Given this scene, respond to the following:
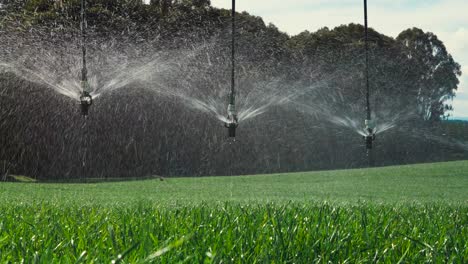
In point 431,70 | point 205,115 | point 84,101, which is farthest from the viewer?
point 431,70

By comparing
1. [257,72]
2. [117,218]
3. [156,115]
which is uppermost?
[257,72]

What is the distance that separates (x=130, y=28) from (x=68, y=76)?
116 inches

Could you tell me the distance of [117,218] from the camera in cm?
311

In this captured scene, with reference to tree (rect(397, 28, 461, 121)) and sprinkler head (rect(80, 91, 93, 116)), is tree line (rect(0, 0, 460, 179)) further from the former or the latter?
sprinkler head (rect(80, 91, 93, 116))

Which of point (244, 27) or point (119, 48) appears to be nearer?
point (119, 48)

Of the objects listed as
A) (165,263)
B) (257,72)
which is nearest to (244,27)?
(257,72)

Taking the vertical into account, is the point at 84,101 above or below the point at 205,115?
below

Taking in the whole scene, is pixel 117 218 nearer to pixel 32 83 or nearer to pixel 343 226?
pixel 343 226

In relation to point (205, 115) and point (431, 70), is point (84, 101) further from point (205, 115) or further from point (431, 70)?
point (431, 70)

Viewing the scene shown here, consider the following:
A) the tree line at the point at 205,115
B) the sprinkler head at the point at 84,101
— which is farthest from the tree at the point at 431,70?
the sprinkler head at the point at 84,101

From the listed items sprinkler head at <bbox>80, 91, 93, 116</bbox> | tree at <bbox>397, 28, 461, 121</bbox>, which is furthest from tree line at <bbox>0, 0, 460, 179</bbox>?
sprinkler head at <bbox>80, 91, 93, 116</bbox>

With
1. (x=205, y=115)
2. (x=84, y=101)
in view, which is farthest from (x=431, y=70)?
(x=84, y=101)

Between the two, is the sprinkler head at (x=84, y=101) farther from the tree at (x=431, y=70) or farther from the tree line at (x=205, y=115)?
the tree at (x=431, y=70)

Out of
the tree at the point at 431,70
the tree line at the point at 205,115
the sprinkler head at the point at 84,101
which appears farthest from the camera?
the tree at the point at 431,70
